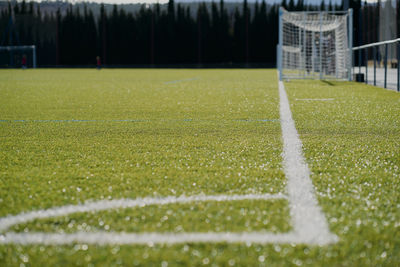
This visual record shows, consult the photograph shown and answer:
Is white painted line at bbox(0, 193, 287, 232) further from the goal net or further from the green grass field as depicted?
the goal net

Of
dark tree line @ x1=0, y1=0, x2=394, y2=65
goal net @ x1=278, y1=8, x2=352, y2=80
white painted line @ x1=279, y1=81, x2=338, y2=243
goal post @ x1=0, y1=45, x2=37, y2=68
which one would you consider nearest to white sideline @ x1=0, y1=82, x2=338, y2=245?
white painted line @ x1=279, y1=81, x2=338, y2=243

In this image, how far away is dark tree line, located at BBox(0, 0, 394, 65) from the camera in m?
41.9

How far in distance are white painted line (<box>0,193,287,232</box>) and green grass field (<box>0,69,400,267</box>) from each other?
5 centimetres

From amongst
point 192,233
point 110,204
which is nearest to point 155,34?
point 110,204

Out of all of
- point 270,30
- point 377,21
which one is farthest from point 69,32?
point 377,21

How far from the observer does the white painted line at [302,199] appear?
1799mm

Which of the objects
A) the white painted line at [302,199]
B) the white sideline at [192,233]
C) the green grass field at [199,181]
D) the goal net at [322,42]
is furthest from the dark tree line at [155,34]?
the white sideline at [192,233]

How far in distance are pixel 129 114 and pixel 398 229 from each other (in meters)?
4.61

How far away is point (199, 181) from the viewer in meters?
2.58

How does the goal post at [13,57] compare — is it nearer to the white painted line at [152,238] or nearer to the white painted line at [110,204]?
the white painted line at [110,204]

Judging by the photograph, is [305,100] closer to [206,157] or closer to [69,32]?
[206,157]

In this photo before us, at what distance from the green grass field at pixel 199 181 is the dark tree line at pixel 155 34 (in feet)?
121

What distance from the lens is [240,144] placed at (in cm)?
378

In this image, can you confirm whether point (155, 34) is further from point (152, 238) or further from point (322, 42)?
point (152, 238)
